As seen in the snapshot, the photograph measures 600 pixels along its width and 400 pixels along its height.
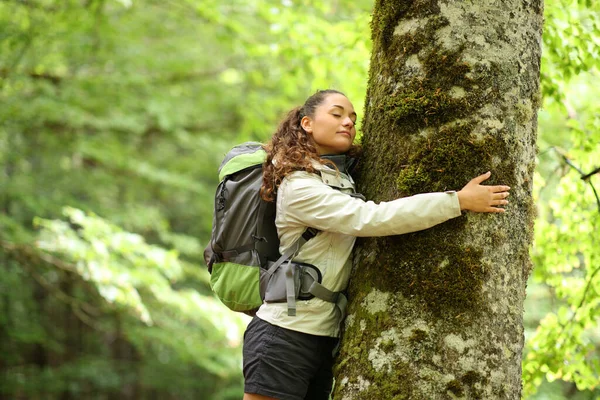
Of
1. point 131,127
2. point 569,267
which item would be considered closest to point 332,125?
point 569,267

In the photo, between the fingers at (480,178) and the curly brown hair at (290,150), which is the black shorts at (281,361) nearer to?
the curly brown hair at (290,150)

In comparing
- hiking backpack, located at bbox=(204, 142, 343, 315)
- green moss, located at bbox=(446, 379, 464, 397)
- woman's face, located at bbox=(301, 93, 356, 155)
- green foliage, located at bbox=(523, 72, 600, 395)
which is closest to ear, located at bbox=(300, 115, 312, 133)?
woman's face, located at bbox=(301, 93, 356, 155)

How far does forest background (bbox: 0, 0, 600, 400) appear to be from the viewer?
157 inches

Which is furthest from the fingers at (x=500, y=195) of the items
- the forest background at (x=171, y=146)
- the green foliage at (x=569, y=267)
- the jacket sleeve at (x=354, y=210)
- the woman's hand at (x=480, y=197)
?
the green foliage at (x=569, y=267)

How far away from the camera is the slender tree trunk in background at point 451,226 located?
2.04m

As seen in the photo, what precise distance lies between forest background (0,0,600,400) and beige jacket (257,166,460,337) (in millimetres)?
1244

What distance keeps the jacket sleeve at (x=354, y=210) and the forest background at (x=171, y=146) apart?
4.17 ft

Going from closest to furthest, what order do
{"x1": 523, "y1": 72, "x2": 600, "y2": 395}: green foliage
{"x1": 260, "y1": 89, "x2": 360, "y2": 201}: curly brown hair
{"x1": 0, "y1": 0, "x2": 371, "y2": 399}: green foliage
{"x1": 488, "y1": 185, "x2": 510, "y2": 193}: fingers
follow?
{"x1": 488, "y1": 185, "x2": 510, "y2": 193}: fingers, {"x1": 260, "y1": 89, "x2": 360, "y2": 201}: curly brown hair, {"x1": 523, "y1": 72, "x2": 600, "y2": 395}: green foliage, {"x1": 0, "y1": 0, "x2": 371, "y2": 399}: green foliage

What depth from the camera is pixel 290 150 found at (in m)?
2.54

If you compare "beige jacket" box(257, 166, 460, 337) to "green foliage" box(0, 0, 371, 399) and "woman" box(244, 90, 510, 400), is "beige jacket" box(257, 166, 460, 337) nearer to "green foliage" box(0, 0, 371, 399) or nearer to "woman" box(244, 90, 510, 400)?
"woman" box(244, 90, 510, 400)

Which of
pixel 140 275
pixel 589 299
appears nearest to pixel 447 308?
pixel 589 299

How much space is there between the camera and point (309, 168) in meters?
2.46

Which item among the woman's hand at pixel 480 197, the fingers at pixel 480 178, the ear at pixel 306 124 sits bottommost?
the woman's hand at pixel 480 197

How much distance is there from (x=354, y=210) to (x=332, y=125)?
0.55m
